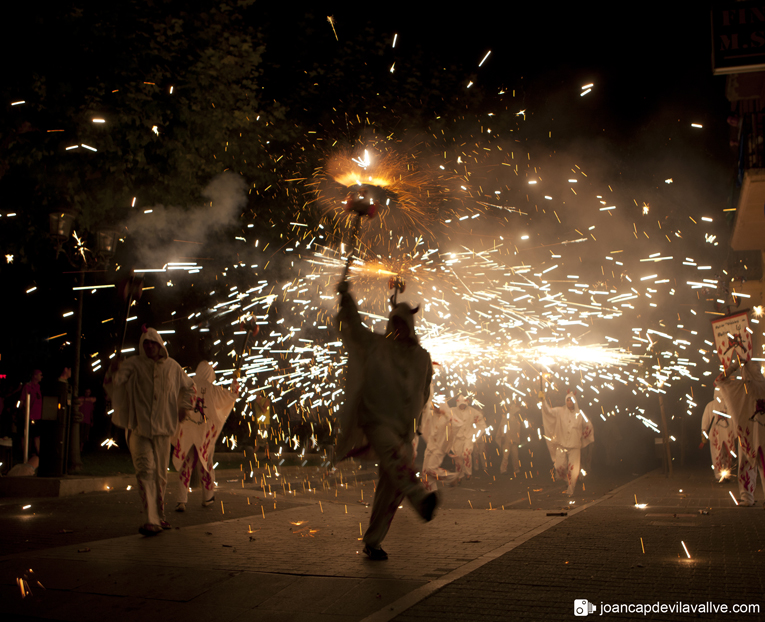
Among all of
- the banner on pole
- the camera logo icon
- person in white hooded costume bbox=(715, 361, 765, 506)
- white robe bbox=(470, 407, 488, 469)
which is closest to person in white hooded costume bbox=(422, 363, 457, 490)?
white robe bbox=(470, 407, 488, 469)

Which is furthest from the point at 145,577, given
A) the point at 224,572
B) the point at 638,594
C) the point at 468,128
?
A: the point at 468,128

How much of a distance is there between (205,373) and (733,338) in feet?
28.1

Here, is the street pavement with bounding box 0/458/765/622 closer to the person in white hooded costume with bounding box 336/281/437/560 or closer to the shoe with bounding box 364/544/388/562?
the shoe with bounding box 364/544/388/562

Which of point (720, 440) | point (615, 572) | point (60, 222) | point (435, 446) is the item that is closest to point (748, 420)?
point (720, 440)

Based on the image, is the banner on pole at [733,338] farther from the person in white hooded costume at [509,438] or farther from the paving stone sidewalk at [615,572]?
the person in white hooded costume at [509,438]

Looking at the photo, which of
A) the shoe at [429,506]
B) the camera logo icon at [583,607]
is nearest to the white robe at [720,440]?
the shoe at [429,506]

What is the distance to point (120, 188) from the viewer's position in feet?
47.0

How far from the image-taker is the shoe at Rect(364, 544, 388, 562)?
581 cm

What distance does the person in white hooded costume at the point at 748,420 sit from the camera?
1067 centimetres

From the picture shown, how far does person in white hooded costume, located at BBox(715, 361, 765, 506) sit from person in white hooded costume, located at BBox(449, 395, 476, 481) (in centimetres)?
621

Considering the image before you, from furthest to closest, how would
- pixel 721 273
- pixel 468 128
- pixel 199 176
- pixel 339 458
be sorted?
pixel 721 273, pixel 468 128, pixel 199 176, pixel 339 458

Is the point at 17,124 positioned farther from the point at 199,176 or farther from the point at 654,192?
the point at 654,192

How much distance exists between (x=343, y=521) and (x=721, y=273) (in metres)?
21.3

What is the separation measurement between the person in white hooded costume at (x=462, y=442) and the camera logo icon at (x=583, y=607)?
1154 centimetres
